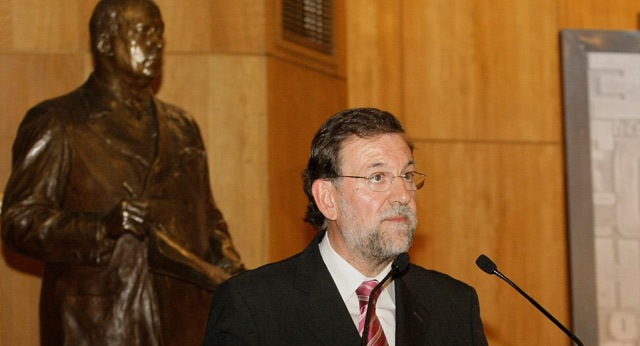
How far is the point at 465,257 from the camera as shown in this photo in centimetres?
568

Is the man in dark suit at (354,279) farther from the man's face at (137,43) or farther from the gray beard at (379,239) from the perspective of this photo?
the man's face at (137,43)

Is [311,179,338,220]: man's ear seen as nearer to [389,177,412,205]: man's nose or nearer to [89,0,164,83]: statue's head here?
[389,177,412,205]: man's nose

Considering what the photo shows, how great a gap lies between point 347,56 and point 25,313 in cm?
232

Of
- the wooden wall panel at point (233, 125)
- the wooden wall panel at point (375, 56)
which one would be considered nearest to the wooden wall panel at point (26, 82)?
the wooden wall panel at point (233, 125)

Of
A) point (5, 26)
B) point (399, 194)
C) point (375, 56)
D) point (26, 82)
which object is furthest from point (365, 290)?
point (375, 56)

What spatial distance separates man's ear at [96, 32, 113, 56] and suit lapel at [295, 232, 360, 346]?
5.29 ft

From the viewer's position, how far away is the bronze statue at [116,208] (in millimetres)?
3656

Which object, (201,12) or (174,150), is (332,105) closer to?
(201,12)

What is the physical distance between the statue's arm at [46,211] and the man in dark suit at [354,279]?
117 centimetres

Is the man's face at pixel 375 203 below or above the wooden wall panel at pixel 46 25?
below

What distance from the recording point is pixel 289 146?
4.86 meters

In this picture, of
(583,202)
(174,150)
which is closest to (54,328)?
(174,150)

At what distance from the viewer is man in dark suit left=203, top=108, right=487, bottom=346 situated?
2506 millimetres

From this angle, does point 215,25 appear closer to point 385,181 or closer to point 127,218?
point 127,218
